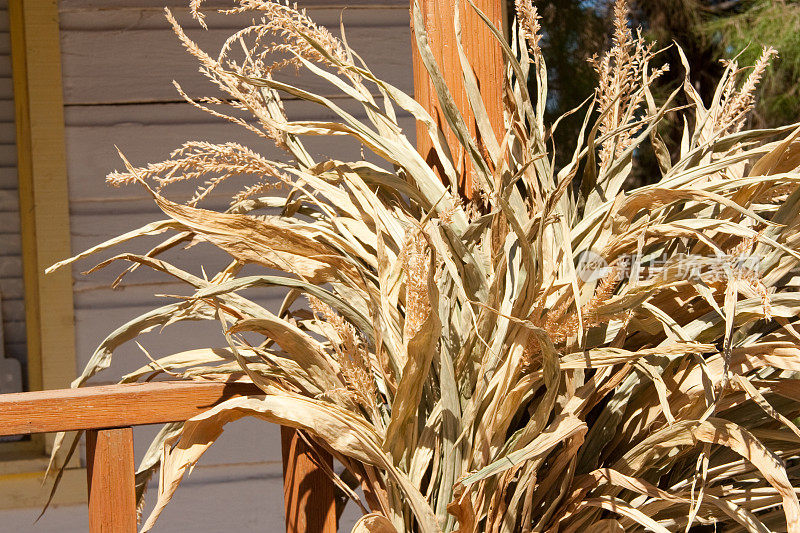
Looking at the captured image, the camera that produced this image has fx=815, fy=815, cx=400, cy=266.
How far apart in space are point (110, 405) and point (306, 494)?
320mm

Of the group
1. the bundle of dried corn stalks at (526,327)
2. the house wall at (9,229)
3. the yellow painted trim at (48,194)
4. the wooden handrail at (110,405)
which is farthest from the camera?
the house wall at (9,229)

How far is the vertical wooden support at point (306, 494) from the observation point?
123 cm

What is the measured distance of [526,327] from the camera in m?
0.87

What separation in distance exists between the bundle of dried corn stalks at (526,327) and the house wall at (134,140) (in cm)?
151

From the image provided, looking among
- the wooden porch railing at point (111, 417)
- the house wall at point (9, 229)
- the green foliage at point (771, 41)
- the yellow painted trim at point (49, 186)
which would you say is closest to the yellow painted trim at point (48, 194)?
the yellow painted trim at point (49, 186)

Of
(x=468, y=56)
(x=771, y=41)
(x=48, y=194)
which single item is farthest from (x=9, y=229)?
(x=771, y=41)

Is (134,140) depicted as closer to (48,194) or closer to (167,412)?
(48,194)

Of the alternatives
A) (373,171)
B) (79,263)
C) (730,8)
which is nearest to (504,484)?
(373,171)

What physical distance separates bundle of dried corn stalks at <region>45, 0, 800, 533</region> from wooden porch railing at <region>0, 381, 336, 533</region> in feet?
0.29

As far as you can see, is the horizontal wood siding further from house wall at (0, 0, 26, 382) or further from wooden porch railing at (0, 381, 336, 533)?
wooden porch railing at (0, 381, 336, 533)

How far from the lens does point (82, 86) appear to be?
2.52 m

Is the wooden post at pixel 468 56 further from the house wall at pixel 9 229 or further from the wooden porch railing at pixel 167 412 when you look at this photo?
the house wall at pixel 9 229

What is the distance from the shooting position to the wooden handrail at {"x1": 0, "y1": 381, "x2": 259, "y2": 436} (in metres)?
1.09

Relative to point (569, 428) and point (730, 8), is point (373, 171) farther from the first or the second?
point (730, 8)
